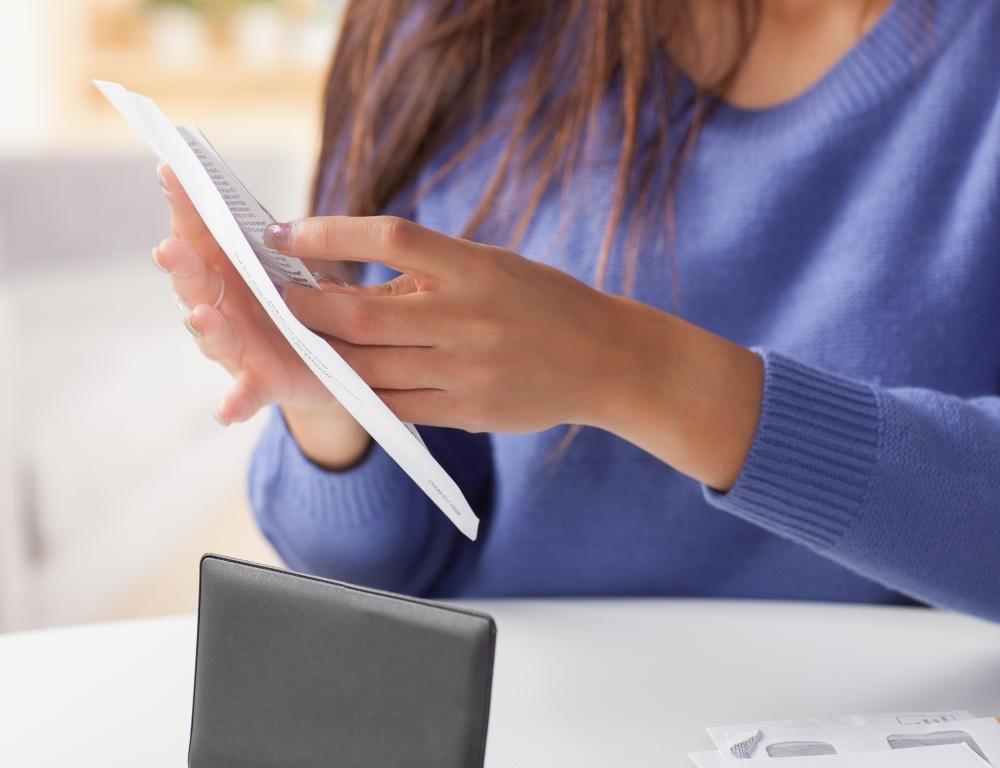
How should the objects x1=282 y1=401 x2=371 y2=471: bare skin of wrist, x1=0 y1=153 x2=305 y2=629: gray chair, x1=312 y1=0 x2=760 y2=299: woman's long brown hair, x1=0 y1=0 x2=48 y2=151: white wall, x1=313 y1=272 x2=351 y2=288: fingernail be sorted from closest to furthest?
1. x1=313 y1=272 x2=351 y2=288: fingernail
2. x1=282 y1=401 x2=371 y2=471: bare skin of wrist
3. x1=312 y1=0 x2=760 y2=299: woman's long brown hair
4. x1=0 y1=153 x2=305 y2=629: gray chair
5. x1=0 y1=0 x2=48 y2=151: white wall

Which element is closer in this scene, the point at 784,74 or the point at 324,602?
the point at 324,602

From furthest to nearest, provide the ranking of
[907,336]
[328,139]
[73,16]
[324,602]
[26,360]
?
[73,16], [26,360], [328,139], [907,336], [324,602]

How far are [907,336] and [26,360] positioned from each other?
1.32 meters

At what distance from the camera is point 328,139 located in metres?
0.90

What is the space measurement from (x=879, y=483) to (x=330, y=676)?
336 millimetres

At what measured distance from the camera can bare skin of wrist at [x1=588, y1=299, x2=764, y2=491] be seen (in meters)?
0.54

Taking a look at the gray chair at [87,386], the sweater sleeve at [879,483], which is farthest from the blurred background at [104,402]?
the sweater sleeve at [879,483]

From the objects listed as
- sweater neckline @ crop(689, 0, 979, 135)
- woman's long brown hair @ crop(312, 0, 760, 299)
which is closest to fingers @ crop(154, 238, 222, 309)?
woman's long brown hair @ crop(312, 0, 760, 299)

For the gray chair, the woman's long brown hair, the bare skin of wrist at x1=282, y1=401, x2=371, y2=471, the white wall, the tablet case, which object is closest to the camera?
the tablet case

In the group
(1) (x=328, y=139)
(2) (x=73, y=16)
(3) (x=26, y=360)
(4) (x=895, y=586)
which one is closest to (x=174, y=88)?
(2) (x=73, y=16)

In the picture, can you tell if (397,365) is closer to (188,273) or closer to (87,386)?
(188,273)

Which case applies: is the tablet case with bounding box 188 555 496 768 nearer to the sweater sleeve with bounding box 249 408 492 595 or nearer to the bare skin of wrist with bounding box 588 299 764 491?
the bare skin of wrist with bounding box 588 299 764 491

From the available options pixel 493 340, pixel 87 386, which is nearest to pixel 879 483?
pixel 493 340

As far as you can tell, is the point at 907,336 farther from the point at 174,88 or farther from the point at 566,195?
the point at 174,88
